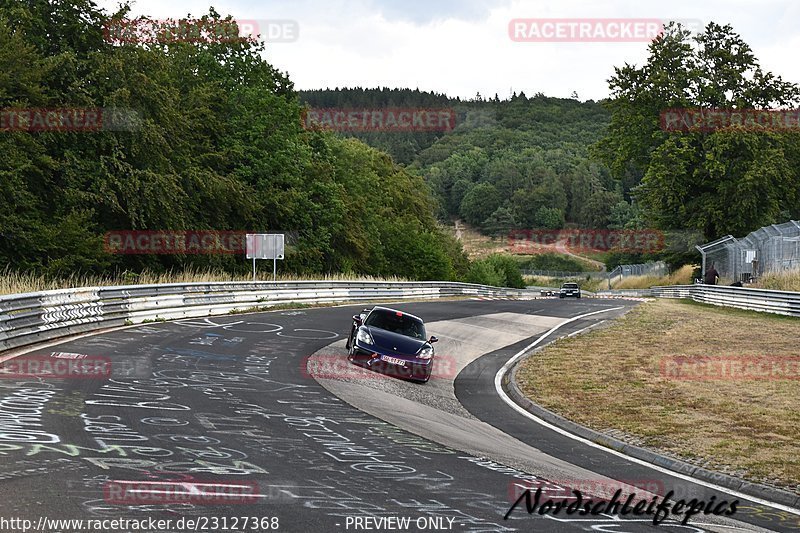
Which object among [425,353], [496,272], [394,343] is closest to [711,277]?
[425,353]

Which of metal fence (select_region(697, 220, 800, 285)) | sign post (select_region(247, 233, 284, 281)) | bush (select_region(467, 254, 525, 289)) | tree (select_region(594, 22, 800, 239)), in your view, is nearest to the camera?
sign post (select_region(247, 233, 284, 281))

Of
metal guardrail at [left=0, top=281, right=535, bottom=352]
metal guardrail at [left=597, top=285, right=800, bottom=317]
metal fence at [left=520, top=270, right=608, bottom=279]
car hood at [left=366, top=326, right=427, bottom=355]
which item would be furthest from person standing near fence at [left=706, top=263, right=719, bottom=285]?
metal fence at [left=520, top=270, right=608, bottom=279]

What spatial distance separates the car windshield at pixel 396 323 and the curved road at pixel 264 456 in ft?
6.84

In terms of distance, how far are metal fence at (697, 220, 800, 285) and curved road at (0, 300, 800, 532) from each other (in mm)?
24287

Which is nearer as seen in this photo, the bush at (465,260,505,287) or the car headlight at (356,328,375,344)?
the car headlight at (356,328,375,344)

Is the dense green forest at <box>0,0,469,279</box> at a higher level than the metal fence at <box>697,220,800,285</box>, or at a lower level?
higher

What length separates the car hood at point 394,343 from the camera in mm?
17656

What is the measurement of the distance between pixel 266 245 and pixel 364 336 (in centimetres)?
1833

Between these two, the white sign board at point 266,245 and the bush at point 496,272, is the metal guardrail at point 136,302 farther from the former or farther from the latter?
the bush at point 496,272

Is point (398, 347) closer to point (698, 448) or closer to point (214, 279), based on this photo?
point (698, 448)

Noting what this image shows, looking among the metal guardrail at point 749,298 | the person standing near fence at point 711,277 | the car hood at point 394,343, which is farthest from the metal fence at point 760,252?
the car hood at point 394,343

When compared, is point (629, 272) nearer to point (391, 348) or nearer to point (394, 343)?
point (394, 343)

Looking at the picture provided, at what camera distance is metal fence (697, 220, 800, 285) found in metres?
36.0

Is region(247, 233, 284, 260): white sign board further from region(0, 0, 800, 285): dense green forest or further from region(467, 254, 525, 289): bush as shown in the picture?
region(467, 254, 525, 289): bush
